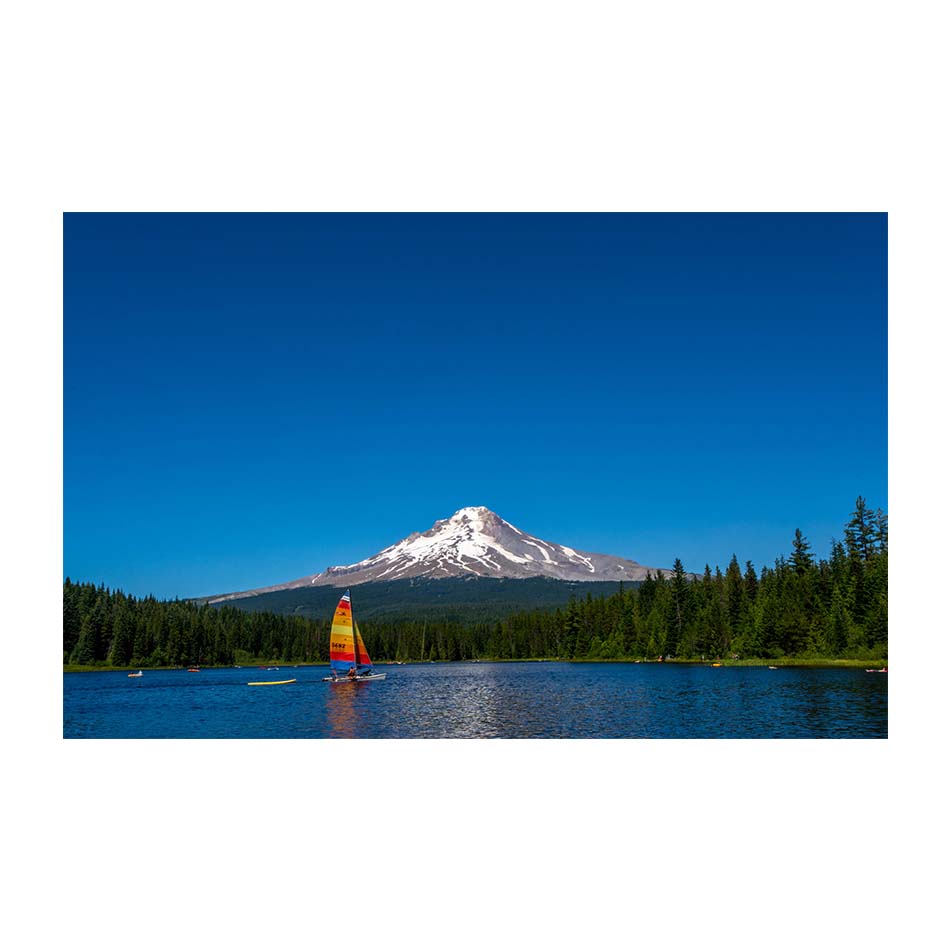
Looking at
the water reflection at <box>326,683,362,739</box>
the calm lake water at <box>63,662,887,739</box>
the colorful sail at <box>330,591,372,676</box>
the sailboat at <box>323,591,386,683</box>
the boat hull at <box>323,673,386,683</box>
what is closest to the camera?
the calm lake water at <box>63,662,887,739</box>

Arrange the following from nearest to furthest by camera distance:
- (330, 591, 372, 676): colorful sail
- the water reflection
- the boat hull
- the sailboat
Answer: the water reflection < the sailboat < (330, 591, 372, 676): colorful sail < the boat hull

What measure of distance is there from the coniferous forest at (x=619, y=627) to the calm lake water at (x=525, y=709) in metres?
9.97

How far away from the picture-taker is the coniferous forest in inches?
2650

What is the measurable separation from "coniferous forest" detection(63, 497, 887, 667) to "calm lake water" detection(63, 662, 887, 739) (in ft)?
32.7

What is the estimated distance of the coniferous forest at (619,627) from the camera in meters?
67.3

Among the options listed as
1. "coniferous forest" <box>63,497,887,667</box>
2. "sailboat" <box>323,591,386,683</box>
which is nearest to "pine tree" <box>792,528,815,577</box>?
"coniferous forest" <box>63,497,887,667</box>

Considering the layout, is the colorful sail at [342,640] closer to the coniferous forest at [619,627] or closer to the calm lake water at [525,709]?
the calm lake water at [525,709]

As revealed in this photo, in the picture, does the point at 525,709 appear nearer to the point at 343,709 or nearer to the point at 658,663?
the point at 343,709

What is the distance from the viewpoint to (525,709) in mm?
37438

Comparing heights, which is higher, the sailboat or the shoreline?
the sailboat

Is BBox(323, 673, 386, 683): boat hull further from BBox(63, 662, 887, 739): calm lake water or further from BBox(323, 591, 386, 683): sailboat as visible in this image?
BBox(63, 662, 887, 739): calm lake water

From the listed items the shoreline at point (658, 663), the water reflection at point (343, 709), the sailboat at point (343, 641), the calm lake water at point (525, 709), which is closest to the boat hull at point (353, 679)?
the sailboat at point (343, 641)

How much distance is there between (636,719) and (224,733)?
15.3 m
